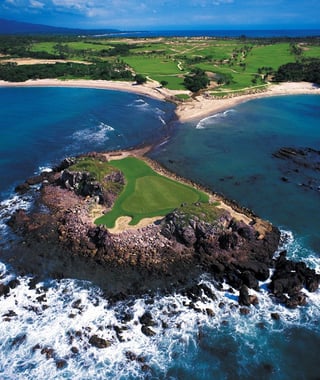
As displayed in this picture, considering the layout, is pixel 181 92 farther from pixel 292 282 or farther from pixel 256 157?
pixel 292 282

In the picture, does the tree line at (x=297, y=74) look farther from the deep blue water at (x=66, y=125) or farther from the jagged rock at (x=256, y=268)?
the jagged rock at (x=256, y=268)

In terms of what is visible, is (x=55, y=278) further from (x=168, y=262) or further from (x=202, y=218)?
(x=202, y=218)

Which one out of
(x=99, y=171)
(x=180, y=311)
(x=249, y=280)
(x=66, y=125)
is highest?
(x=99, y=171)

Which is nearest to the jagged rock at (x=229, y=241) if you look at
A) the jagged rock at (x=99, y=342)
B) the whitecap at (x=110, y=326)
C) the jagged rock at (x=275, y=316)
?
the whitecap at (x=110, y=326)

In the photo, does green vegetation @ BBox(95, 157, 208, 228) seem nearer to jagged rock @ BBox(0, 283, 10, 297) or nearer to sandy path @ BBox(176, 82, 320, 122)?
jagged rock @ BBox(0, 283, 10, 297)

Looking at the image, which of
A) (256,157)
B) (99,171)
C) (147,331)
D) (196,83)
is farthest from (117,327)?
(196,83)

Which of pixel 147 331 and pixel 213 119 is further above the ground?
pixel 213 119
